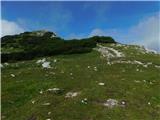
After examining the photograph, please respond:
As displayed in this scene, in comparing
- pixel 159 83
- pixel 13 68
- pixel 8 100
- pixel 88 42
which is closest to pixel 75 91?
pixel 8 100

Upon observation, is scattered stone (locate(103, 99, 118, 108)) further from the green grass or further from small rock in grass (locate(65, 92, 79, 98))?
small rock in grass (locate(65, 92, 79, 98))

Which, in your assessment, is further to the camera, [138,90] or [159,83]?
[159,83]

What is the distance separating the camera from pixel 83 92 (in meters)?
45.4

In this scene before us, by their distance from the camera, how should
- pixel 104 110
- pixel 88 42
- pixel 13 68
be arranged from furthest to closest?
pixel 88 42, pixel 13 68, pixel 104 110

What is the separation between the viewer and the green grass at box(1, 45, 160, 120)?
40094 mm

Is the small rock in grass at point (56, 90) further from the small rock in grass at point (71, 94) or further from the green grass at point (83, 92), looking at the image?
the small rock in grass at point (71, 94)

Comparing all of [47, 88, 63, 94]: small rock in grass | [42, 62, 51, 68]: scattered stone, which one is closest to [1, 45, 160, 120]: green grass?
[47, 88, 63, 94]: small rock in grass

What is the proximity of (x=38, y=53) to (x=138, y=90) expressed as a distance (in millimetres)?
39538

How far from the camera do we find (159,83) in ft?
167

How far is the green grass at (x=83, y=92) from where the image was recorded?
40094 millimetres

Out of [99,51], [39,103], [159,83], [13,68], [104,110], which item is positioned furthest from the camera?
[99,51]

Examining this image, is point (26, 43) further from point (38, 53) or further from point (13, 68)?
point (13, 68)

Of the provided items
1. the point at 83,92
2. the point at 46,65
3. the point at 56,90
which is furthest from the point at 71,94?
the point at 46,65

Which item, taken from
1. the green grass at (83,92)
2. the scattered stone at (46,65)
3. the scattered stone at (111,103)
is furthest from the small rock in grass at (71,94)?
the scattered stone at (46,65)
